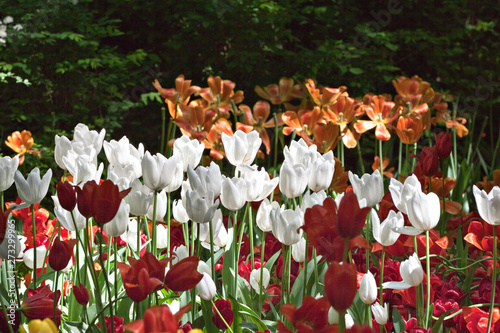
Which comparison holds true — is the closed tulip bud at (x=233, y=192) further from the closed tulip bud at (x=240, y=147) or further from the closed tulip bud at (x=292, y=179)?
the closed tulip bud at (x=240, y=147)

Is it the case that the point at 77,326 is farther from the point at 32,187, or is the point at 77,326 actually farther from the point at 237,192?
the point at 237,192

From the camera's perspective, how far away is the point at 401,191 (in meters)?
1.12

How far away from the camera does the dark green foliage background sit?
11.6ft

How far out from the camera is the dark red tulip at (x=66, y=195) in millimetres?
936

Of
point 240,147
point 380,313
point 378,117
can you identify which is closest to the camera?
point 380,313

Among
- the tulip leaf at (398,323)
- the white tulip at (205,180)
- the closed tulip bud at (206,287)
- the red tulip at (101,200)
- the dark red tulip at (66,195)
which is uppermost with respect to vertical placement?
the red tulip at (101,200)

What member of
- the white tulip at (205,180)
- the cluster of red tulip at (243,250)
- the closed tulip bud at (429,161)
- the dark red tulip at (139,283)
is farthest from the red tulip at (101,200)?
the closed tulip bud at (429,161)

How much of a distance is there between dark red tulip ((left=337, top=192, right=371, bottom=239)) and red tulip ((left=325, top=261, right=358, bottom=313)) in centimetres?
11

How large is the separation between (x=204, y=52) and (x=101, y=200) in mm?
3501

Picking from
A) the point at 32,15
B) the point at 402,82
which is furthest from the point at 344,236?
the point at 32,15

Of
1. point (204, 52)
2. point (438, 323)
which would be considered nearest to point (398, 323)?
point (438, 323)

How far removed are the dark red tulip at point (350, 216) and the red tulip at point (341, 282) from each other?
0.11 m

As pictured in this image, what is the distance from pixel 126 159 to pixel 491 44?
4389 mm

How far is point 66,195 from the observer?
3.09ft
